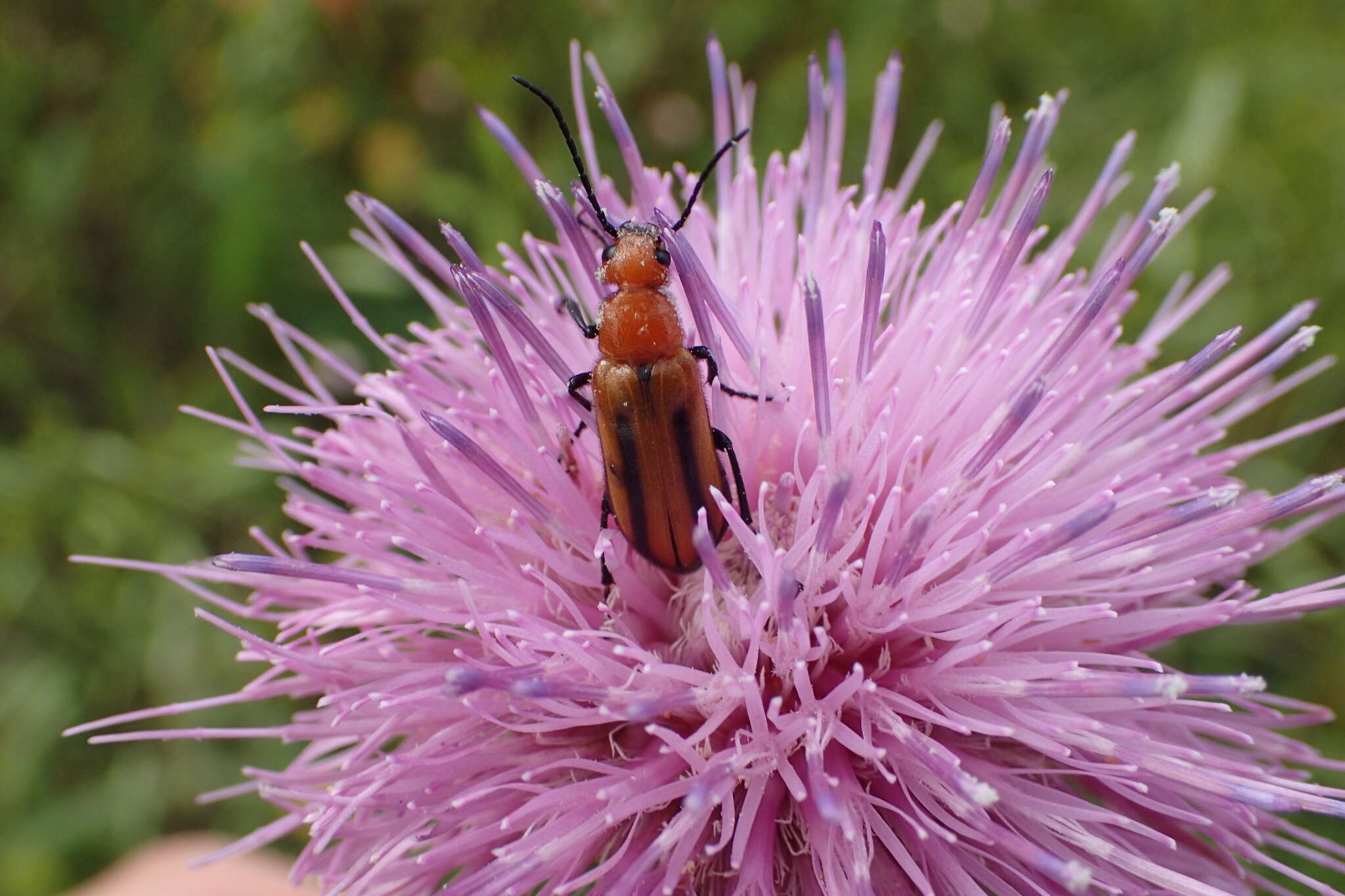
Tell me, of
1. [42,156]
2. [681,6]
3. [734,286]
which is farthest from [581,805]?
[42,156]

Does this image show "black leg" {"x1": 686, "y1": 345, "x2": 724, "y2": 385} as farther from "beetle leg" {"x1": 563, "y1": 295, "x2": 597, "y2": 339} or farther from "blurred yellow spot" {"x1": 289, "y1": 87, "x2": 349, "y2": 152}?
"blurred yellow spot" {"x1": 289, "y1": 87, "x2": 349, "y2": 152}

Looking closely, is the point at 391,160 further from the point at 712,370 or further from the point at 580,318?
the point at 712,370

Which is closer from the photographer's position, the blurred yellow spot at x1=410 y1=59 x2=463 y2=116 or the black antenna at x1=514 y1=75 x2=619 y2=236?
the black antenna at x1=514 y1=75 x2=619 y2=236

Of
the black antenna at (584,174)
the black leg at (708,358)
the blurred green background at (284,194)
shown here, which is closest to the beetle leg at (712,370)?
the black leg at (708,358)

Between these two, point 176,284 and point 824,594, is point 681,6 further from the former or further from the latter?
point 824,594

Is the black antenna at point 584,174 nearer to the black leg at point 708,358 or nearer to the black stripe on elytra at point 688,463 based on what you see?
the black leg at point 708,358

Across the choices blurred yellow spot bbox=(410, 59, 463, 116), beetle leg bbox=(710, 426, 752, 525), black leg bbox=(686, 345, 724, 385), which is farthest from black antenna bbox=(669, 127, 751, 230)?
blurred yellow spot bbox=(410, 59, 463, 116)
